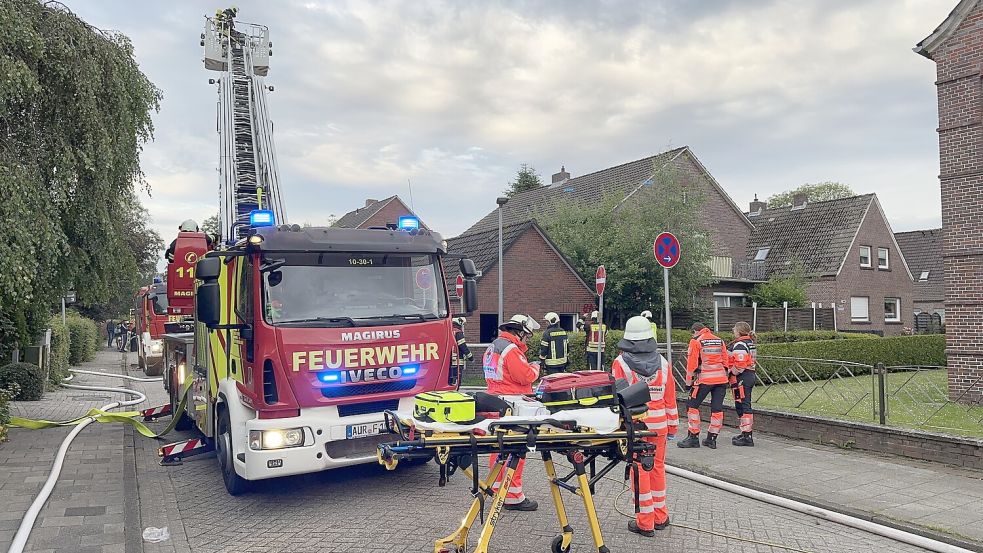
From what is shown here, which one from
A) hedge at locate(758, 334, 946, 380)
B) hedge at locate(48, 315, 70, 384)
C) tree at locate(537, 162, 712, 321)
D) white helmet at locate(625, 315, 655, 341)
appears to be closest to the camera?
white helmet at locate(625, 315, 655, 341)

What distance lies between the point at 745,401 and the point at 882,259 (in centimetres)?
2879

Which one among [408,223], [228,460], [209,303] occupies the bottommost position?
[228,460]

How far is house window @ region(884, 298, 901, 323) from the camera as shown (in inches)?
1335

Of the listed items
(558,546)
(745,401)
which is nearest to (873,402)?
(745,401)

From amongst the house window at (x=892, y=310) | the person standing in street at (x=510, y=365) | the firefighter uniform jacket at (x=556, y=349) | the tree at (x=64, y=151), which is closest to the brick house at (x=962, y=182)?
the firefighter uniform jacket at (x=556, y=349)

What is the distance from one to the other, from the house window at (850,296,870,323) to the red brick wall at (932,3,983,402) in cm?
2063

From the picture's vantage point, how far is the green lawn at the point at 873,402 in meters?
9.48

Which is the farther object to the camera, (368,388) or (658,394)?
(368,388)

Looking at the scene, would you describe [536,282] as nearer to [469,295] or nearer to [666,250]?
[666,250]

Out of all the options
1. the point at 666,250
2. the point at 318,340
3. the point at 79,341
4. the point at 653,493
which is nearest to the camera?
the point at 653,493

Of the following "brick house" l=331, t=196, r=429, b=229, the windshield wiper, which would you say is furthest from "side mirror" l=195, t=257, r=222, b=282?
"brick house" l=331, t=196, r=429, b=229

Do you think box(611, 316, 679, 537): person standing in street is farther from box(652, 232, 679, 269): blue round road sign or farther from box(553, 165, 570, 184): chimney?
box(553, 165, 570, 184): chimney

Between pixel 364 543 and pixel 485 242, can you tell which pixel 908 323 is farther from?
pixel 364 543

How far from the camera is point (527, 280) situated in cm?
2178
